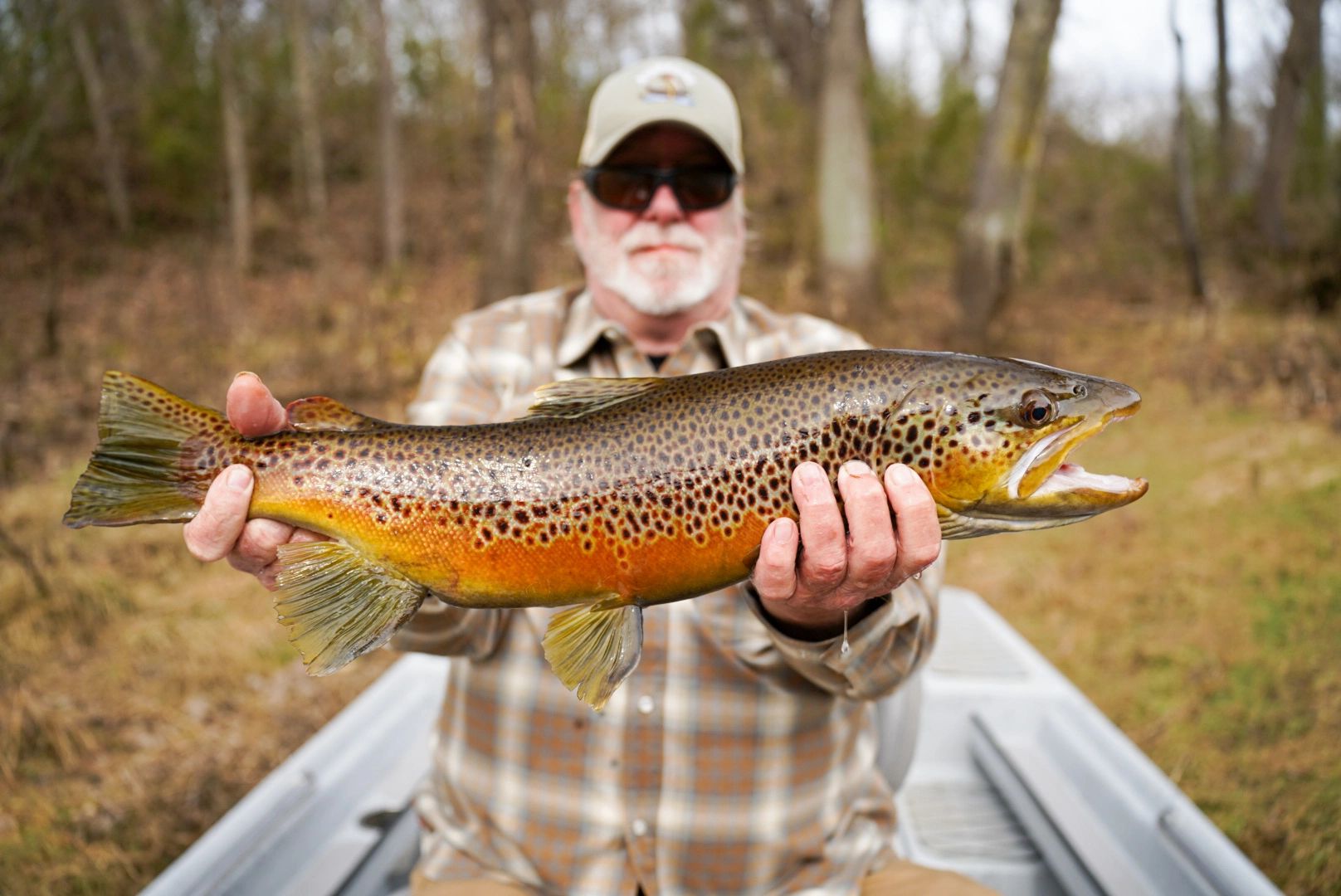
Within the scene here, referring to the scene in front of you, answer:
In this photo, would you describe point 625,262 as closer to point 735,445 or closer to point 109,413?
point 735,445

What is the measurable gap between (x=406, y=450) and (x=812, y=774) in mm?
1597

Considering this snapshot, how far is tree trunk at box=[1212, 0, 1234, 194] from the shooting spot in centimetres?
1891

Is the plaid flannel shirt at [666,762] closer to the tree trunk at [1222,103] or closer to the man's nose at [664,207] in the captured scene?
the man's nose at [664,207]

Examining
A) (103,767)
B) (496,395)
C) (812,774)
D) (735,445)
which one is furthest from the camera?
(103,767)

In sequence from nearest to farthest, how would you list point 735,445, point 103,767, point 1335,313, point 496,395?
point 735,445, point 496,395, point 103,767, point 1335,313

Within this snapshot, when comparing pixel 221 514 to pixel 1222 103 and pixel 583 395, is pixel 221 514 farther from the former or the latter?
pixel 1222 103

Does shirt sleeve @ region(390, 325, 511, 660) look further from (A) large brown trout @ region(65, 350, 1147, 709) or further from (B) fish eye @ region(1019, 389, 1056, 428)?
(B) fish eye @ region(1019, 389, 1056, 428)

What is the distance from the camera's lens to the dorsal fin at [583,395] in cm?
223

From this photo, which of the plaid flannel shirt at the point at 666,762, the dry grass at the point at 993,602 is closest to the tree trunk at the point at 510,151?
the dry grass at the point at 993,602

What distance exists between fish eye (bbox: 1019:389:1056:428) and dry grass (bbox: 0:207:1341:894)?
2.46 meters

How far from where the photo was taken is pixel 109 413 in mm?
2141

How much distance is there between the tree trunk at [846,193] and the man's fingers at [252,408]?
1199 centimetres

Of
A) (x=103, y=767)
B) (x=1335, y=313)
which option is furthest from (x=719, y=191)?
(x=1335, y=313)

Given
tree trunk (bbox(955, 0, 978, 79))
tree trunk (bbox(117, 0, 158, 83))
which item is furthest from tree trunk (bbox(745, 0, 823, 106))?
tree trunk (bbox(117, 0, 158, 83))
